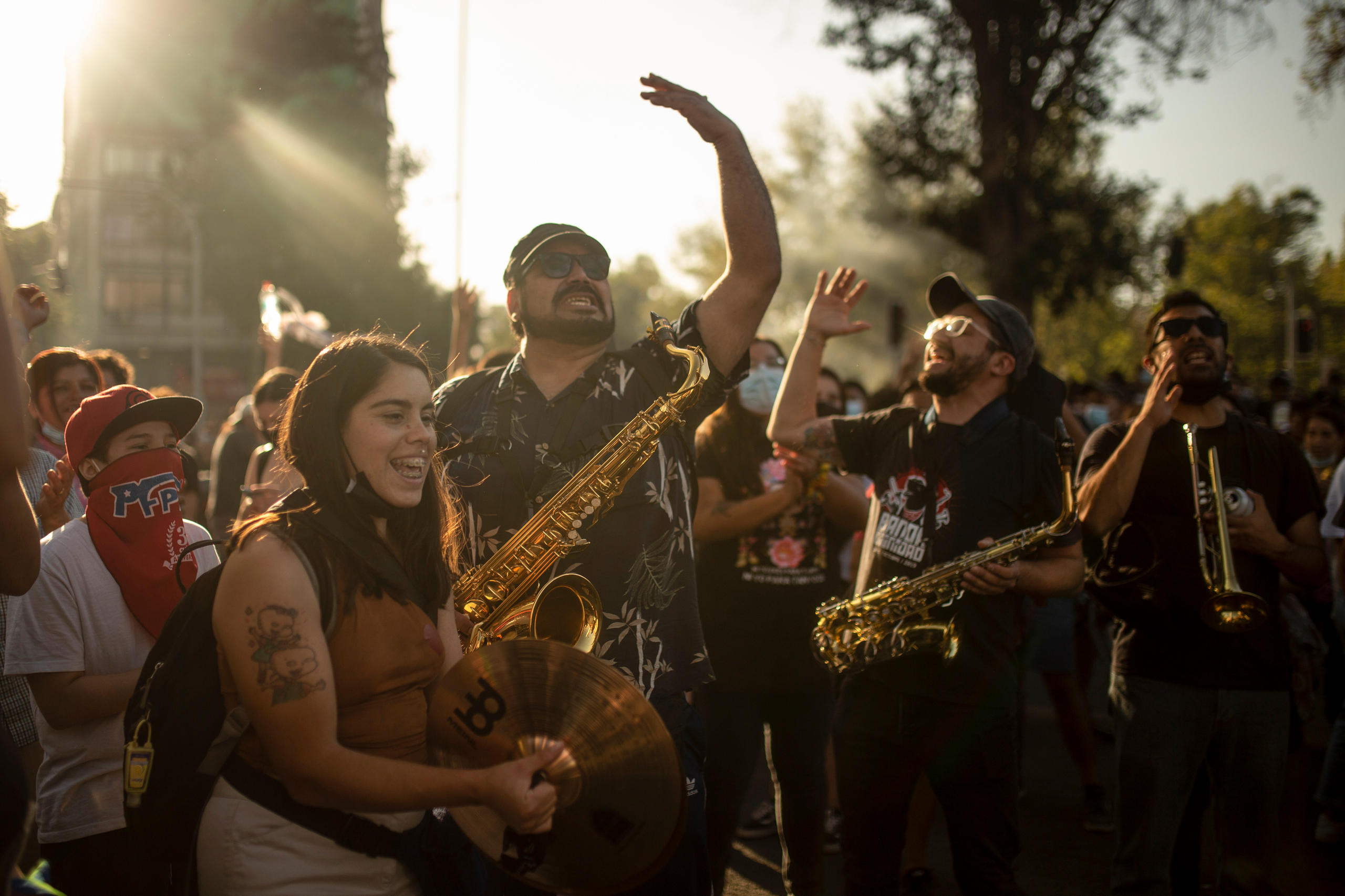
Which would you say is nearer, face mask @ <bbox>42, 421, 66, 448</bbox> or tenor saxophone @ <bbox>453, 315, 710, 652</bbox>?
tenor saxophone @ <bbox>453, 315, 710, 652</bbox>

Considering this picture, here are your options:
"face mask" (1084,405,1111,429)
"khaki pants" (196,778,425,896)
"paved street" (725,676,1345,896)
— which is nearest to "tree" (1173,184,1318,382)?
"face mask" (1084,405,1111,429)

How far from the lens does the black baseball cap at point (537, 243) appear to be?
3.47 m

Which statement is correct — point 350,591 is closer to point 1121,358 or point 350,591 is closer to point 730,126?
point 730,126

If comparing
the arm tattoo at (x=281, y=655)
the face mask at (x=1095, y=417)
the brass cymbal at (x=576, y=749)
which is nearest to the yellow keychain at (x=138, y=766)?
the arm tattoo at (x=281, y=655)

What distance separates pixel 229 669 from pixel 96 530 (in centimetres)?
129

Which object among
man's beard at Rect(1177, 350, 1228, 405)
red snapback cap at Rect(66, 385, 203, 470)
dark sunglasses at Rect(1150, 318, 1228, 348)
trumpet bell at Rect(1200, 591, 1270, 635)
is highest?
dark sunglasses at Rect(1150, 318, 1228, 348)

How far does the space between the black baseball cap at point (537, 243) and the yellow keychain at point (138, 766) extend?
76.2 inches

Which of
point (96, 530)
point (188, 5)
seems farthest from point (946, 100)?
point (188, 5)

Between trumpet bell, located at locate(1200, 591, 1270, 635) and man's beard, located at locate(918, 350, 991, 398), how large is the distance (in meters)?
1.24

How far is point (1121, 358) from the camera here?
215 ft

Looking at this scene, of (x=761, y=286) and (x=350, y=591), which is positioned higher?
(x=761, y=286)

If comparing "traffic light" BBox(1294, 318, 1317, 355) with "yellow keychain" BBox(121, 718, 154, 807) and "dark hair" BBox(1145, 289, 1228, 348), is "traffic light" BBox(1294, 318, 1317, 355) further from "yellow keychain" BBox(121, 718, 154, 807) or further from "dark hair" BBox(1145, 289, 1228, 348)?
"yellow keychain" BBox(121, 718, 154, 807)

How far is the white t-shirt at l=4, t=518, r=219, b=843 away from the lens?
115 inches

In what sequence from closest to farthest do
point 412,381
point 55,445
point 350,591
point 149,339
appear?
point 350,591, point 412,381, point 55,445, point 149,339
